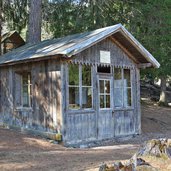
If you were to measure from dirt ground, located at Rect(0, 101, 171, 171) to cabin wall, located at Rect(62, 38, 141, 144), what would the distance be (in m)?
0.52

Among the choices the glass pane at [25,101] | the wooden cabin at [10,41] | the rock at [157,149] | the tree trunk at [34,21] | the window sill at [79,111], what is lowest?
the rock at [157,149]

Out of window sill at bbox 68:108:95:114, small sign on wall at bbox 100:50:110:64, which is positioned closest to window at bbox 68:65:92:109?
window sill at bbox 68:108:95:114

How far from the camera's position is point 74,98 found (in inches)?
471

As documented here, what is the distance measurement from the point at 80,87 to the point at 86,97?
0.51 metres

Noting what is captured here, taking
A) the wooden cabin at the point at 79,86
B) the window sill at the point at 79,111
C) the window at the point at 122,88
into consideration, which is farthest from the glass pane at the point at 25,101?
the window at the point at 122,88

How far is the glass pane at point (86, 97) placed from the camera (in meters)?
12.3

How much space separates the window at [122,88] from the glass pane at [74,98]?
2.13 metres

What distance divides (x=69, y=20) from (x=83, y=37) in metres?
7.28

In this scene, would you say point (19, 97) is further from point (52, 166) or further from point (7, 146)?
point (52, 166)

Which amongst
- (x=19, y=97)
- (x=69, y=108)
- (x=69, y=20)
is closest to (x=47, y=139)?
(x=69, y=108)

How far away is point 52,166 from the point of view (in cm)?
762

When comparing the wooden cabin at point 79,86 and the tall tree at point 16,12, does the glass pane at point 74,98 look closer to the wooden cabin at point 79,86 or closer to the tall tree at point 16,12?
the wooden cabin at point 79,86

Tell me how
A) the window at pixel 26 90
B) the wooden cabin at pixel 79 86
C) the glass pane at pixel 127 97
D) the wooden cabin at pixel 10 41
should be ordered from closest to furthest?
the wooden cabin at pixel 79 86, the window at pixel 26 90, the glass pane at pixel 127 97, the wooden cabin at pixel 10 41

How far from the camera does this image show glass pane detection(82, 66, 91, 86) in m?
12.3
